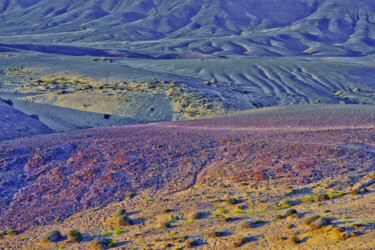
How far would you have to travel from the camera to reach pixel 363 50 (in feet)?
415

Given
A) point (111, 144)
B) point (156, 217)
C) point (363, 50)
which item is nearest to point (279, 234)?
point (156, 217)

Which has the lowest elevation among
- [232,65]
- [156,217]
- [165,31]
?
[156,217]

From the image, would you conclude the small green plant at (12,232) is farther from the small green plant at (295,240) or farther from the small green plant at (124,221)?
the small green plant at (295,240)

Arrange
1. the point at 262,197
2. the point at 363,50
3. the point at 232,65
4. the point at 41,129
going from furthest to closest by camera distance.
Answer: the point at 363,50 < the point at 232,65 < the point at 41,129 < the point at 262,197

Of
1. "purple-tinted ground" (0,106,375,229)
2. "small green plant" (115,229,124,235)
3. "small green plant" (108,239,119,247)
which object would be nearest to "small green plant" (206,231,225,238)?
"small green plant" (108,239,119,247)

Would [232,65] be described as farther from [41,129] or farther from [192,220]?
[192,220]

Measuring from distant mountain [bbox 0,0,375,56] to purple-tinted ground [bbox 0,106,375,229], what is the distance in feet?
313

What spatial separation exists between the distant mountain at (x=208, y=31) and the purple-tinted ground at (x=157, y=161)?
313ft

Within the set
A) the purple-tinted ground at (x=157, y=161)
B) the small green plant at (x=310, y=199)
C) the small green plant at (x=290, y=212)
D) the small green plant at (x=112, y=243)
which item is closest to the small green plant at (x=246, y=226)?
the small green plant at (x=290, y=212)

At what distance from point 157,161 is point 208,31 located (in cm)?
15370

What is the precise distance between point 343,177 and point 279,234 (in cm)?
702

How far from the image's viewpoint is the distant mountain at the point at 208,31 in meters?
128

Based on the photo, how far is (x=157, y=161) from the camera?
2117 centimetres

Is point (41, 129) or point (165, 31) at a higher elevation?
point (165, 31)
